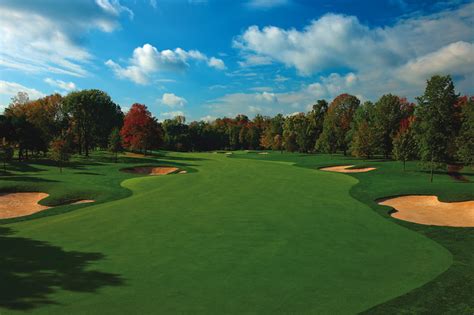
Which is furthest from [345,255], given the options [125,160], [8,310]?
[125,160]

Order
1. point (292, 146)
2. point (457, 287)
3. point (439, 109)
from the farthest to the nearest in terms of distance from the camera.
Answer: point (292, 146)
point (439, 109)
point (457, 287)

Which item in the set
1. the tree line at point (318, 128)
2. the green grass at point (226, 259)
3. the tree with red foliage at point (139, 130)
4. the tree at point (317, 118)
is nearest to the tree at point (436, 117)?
the tree line at point (318, 128)

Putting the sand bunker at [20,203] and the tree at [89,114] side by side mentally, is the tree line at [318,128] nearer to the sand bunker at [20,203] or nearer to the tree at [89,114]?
the tree at [89,114]

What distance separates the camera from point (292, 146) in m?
107

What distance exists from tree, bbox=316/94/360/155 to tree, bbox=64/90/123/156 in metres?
58.2

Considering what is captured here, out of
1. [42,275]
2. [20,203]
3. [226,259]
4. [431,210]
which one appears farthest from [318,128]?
[42,275]

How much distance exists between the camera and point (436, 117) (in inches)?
1577

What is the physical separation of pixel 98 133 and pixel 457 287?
9315 centimetres

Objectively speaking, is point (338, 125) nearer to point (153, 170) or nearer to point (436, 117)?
point (436, 117)

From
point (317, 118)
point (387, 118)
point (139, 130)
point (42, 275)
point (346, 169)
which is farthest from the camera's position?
point (317, 118)

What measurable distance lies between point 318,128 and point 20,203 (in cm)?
8771

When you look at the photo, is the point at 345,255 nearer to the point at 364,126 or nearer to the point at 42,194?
the point at 42,194

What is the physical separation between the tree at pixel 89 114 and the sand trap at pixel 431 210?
2822 inches

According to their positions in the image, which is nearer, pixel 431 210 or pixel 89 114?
A: pixel 431 210
